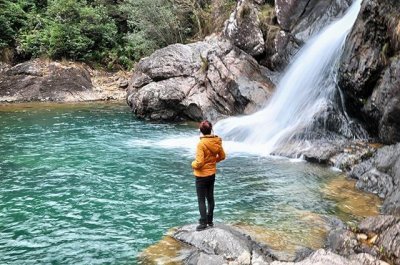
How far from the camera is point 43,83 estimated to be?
33.8 meters

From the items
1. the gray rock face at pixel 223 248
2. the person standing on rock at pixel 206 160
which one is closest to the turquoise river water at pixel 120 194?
the gray rock face at pixel 223 248

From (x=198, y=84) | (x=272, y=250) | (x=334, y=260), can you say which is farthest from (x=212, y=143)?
(x=198, y=84)

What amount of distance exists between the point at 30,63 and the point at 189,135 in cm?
1879

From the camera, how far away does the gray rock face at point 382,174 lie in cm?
1202

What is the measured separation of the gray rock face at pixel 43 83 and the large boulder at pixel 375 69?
2196 centimetres

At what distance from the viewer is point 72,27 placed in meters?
37.8

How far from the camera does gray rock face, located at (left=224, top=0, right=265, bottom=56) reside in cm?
2466

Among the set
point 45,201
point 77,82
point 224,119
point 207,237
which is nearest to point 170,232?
point 207,237

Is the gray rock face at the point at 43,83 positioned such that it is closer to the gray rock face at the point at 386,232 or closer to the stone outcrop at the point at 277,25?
the stone outcrop at the point at 277,25

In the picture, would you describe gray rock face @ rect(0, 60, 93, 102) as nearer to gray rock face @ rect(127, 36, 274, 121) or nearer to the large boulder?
gray rock face @ rect(127, 36, 274, 121)

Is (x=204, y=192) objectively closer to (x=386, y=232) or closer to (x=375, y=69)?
(x=386, y=232)

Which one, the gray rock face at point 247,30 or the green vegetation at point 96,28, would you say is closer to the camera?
the gray rock face at point 247,30

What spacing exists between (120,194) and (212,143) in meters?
5.19

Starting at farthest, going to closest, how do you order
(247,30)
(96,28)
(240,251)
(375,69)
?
(96,28) < (247,30) < (375,69) < (240,251)
